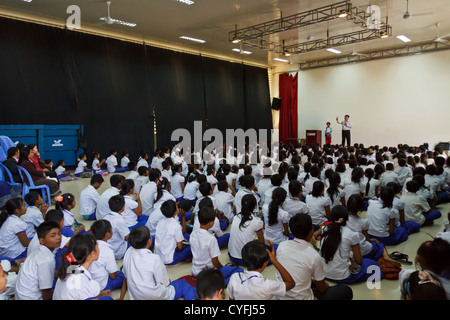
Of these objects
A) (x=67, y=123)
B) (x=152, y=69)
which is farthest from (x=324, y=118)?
(x=67, y=123)

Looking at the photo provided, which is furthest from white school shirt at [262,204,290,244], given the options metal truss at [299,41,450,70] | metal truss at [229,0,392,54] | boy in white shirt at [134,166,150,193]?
metal truss at [299,41,450,70]

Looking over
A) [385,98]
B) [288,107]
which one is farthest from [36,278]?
[288,107]

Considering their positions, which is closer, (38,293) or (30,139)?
(38,293)

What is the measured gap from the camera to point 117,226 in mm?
3010

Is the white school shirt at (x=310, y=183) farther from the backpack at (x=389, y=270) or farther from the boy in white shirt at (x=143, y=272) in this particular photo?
the boy in white shirt at (x=143, y=272)

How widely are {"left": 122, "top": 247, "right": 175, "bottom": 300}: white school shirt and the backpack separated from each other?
1906mm

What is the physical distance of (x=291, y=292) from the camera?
1947 mm

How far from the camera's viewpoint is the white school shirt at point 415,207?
12.6 feet

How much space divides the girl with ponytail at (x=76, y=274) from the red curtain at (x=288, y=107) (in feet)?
43.9

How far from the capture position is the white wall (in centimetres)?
1052

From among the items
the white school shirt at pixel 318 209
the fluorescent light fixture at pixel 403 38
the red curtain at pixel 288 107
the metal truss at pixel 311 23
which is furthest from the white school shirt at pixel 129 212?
the red curtain at pixel 288 107

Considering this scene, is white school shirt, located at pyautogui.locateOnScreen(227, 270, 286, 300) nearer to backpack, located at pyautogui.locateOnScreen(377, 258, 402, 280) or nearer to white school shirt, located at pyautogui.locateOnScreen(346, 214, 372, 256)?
white school shirt, located at pyautogui.locateOnScreen(346, 214, 372, 256)

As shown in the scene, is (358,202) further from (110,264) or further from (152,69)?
(152,69)
